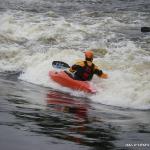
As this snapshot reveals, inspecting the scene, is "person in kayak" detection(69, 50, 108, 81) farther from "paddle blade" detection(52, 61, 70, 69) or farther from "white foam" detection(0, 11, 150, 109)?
"paddle blade" detection(52, 61, 70, 69)

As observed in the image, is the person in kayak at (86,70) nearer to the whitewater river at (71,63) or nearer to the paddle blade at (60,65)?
the whitewater river at (71,63)

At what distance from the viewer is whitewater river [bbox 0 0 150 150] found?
22.2 feet

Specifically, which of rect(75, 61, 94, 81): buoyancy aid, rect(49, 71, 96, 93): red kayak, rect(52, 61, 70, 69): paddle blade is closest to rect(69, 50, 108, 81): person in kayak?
rect(75, 61, 94, 81): buoyancy aid

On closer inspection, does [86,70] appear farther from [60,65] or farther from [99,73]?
[60,65]

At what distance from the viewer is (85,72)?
12594 millimetres

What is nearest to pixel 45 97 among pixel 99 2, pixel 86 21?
pixel 86 21

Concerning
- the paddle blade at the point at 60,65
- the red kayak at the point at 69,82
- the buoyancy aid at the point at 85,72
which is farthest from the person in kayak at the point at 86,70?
the paddle blade at the point at 60,65

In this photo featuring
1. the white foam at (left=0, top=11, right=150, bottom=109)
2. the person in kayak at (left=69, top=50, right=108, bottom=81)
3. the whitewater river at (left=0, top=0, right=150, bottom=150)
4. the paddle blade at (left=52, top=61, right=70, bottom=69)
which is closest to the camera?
the whitewater river at (left=0, top=0, right=150, bottom=150)

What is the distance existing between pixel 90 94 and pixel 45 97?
1.59m

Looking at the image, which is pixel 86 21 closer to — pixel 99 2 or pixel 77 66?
pixel 99 2

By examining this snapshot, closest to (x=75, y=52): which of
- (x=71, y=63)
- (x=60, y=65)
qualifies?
(x=71, y=63)

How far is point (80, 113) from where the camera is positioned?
A: 8.68m

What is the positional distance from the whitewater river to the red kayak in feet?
0.52

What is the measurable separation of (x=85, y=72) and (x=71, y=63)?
383 centimetres
